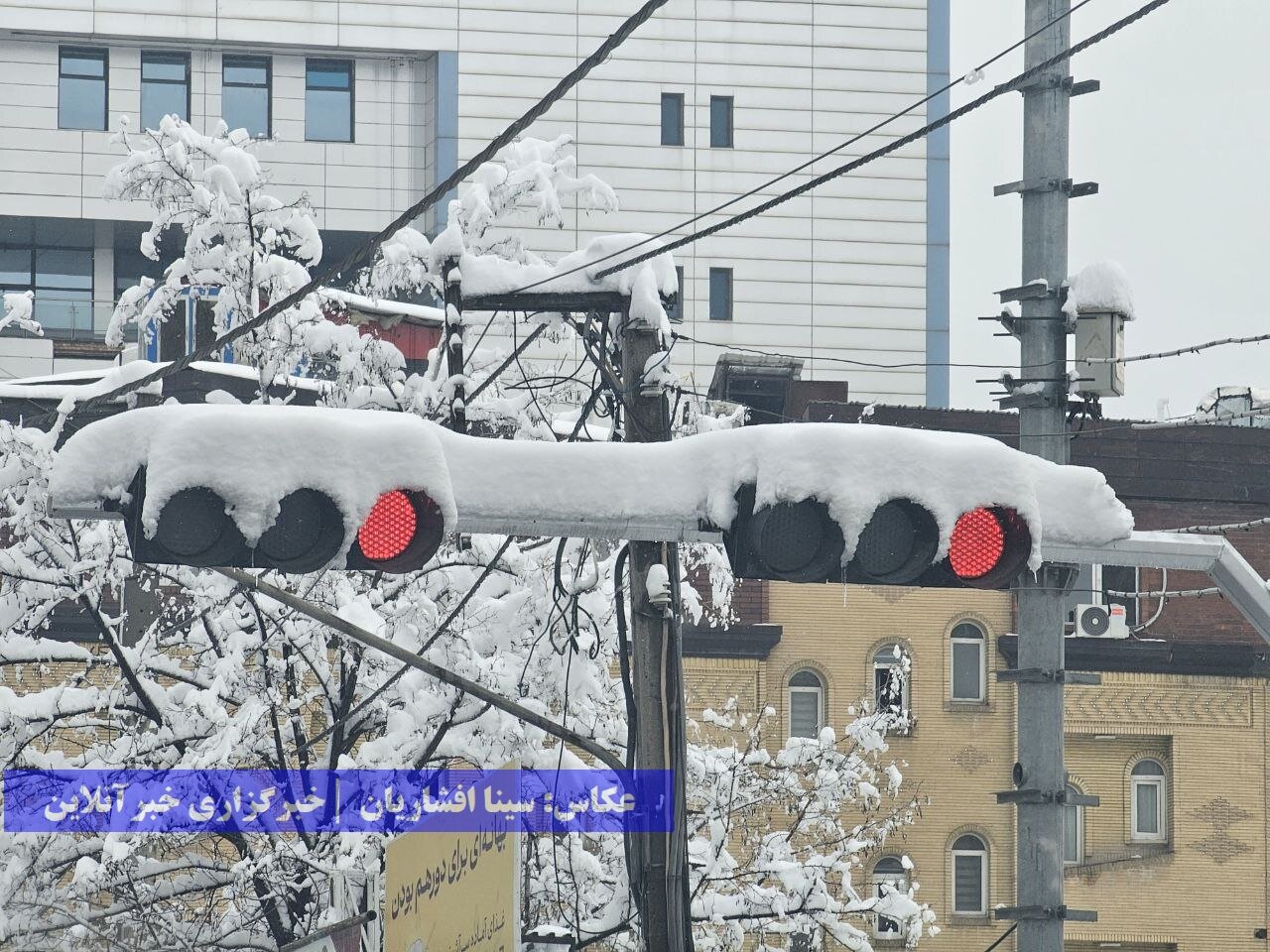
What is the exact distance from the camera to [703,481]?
6.33 m

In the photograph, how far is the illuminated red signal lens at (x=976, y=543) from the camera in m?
5.97

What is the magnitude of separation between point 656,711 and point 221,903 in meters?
13.5

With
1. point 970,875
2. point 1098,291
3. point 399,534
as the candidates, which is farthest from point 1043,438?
point 970,875

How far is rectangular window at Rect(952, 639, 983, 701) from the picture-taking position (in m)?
30.9

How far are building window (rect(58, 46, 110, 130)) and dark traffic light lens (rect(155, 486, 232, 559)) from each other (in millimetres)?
50816

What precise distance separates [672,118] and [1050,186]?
4496 cm

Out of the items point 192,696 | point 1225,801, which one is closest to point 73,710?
point 192,696

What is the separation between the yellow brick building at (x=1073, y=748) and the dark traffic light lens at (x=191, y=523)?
80.3 feet

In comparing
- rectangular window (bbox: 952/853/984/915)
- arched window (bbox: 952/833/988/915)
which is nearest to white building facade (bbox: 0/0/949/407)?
arched window (bbox: 952/833/988/915)

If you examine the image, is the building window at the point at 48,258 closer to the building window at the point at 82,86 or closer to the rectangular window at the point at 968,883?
the building window at the point at 82,86

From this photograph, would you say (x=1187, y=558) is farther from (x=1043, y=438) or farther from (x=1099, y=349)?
(x=1099, y=349)

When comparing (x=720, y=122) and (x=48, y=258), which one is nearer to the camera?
(x=48, y=258)

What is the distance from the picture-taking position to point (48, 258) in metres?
54.9

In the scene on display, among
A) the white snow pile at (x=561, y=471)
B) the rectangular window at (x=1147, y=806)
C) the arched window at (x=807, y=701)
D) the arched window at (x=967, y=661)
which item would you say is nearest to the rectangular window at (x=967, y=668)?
the arched window at (x=967, y=661)
